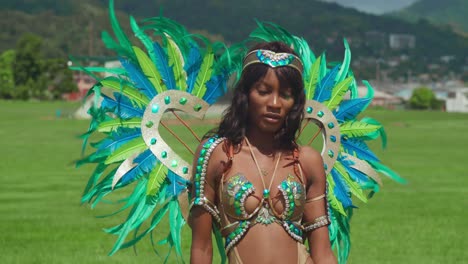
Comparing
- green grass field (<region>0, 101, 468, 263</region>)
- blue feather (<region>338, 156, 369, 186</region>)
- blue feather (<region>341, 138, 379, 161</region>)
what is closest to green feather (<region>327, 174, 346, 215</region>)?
blue feather (<region>338, 156, 369, 186</region>)

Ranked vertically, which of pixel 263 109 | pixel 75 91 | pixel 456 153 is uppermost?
pixel 263 109

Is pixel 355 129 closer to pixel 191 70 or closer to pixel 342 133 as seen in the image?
pixel 342 133

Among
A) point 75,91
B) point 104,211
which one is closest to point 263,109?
point 104,211

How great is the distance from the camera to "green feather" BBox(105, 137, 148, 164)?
5539 mm

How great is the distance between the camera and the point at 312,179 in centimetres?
474

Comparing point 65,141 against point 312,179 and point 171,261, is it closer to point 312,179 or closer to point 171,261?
→ point 171,261

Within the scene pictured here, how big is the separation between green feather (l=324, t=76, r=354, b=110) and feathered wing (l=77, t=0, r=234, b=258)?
55cm

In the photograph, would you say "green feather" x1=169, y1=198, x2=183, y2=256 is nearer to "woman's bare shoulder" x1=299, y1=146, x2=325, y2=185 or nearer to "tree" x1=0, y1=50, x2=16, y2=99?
"woman's bare shoulder" x1=299, y1=146, x2=325, y2=185

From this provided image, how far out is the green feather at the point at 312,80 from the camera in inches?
224

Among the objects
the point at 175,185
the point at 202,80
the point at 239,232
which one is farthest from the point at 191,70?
the point at 239,232

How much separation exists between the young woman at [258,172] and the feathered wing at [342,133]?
2.92ft

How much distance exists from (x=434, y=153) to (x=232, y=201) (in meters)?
23.8

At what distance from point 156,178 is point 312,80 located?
0.92 meters

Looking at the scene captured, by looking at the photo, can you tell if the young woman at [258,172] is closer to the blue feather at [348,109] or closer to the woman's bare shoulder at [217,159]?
the woman's bare shoulder at [217,159]
